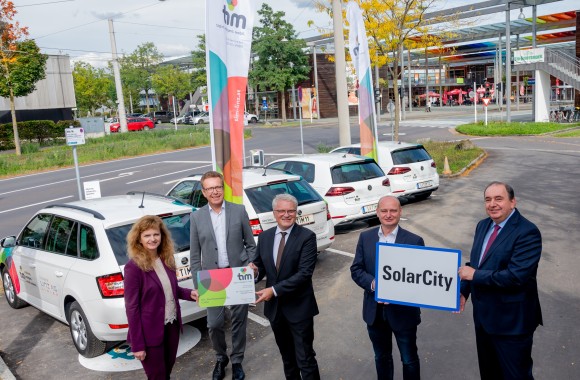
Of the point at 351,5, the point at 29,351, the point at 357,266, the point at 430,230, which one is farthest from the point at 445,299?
the point at 351,5

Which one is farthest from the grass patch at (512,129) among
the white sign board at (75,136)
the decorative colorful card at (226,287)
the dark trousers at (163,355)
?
the dark trousers at (163,355)

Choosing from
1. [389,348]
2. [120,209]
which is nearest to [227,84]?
[120,209]

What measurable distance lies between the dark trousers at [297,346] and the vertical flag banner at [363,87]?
365 inches

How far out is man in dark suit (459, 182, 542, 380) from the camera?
3811mm

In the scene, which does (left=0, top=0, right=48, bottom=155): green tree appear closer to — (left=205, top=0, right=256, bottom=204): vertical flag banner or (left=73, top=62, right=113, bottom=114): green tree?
(left=205, top=0, right=256, bottom=204): vertical flag banner

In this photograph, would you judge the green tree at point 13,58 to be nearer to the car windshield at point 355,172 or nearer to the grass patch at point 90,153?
the grass patch at point 90,153

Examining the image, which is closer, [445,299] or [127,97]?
[445,299]

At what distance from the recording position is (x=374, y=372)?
17.8 ft

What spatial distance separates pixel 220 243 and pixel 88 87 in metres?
68.0

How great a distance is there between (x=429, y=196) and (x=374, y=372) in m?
10.0

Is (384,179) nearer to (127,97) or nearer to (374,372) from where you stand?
(374,372)

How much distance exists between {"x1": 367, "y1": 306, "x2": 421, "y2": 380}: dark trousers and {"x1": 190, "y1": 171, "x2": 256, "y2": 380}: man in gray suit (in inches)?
55.8

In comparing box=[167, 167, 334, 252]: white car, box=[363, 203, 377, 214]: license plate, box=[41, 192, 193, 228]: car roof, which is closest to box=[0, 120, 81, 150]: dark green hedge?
box=[363, 203, 377, 214]: license plate

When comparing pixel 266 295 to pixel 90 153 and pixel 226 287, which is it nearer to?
pixel 226 287
